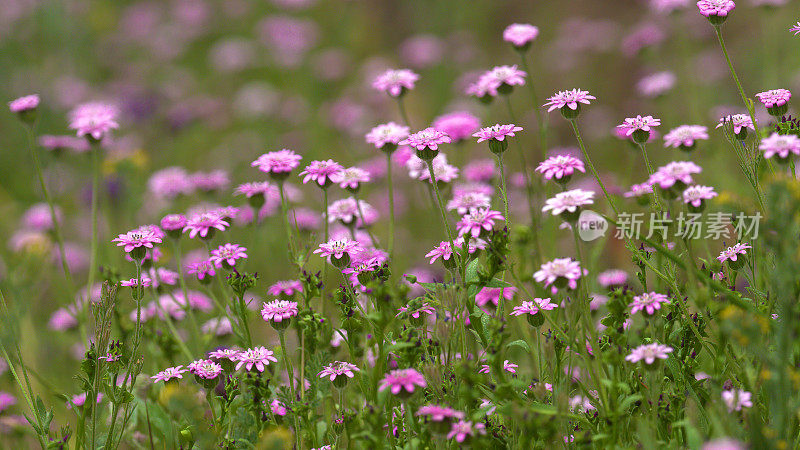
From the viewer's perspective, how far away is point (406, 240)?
488 cm

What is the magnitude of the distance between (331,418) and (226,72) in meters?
5.81

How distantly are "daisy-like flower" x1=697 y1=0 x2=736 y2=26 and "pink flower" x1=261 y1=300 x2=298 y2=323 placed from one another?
4.89 feet

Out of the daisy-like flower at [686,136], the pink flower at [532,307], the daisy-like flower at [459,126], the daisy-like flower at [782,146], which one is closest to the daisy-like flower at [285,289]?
the pink flower at [532,307]

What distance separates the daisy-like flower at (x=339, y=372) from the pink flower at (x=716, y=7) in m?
1.47

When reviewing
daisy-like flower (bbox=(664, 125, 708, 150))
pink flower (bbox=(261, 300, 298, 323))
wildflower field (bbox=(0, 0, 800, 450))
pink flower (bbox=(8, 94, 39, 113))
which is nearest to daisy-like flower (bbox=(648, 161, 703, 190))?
wildflower field (bbox=(0, 0, 800, 450))

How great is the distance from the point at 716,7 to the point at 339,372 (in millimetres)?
1531

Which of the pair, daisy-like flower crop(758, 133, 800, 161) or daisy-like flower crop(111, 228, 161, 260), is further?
daisy-like flower crop(111, 228, 161, 260)

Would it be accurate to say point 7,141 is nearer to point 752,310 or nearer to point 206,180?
point 206,180

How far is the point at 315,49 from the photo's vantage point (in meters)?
8.13

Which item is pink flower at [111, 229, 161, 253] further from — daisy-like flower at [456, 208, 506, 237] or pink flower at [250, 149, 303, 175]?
daisy-like flower at [456, 208, 506, 237]

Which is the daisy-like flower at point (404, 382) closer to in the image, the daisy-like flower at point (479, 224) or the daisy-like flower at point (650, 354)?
the daisy-like flower at point (479, 224)

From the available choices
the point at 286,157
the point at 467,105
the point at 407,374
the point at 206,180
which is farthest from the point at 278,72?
the point at 407,374

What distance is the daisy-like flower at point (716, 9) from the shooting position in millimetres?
2215

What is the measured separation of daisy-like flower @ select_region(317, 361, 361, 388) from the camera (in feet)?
6.57
